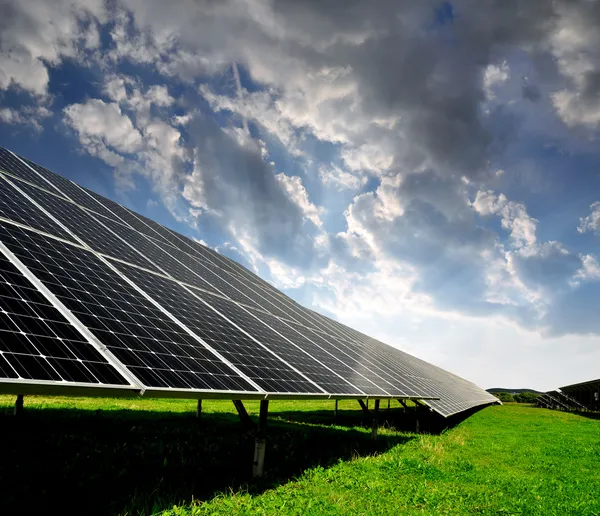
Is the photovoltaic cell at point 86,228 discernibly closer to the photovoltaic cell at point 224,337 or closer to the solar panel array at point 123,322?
the solar panel array at point 123,322

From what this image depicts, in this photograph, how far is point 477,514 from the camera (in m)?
10.3

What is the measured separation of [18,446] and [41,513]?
511 cm

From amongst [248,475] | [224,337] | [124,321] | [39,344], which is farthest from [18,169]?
[248,475]

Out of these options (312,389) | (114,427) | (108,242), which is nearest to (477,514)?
(312,389)

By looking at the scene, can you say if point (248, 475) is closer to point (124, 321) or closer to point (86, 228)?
point (124, 321)

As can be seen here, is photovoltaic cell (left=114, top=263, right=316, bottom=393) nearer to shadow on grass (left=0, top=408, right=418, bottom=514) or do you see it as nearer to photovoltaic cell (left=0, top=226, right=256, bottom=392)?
photovoltaic cell (left=0, top=226, right=256, bottom=392)

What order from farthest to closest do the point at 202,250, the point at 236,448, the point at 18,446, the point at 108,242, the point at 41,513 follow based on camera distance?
the point at 202,250
the point at 108,242
the point at 236,448
the point at 18,446
the point at 41,513

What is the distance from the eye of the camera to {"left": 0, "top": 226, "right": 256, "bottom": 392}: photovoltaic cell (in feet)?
27.2

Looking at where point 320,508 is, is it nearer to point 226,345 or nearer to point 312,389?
point 312,389

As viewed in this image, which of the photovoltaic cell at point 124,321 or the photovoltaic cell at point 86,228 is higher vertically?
the photovoltaic cell at point 86,228

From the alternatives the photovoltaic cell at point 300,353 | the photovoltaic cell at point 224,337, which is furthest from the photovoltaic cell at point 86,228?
the photovoltaic cell at point 300,353

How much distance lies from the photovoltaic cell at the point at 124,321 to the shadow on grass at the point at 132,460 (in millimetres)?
2677

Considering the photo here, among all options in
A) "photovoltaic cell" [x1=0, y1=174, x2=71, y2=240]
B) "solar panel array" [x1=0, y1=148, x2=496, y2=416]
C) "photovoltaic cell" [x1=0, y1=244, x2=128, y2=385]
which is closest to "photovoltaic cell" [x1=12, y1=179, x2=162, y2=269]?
"solar panel array" [x1=0, y1=148, x2=496, y2=416]

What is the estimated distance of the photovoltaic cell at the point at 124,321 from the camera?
8.30m
